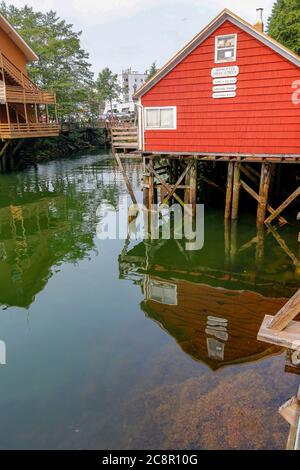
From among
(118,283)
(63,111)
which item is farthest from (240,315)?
(63,111)

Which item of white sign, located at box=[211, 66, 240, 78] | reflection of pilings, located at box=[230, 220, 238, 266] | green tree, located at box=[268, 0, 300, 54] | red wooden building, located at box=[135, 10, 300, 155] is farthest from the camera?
green tree, located at box=[268, 0, 300, 54]

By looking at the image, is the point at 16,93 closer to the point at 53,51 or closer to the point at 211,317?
the point at 53,51

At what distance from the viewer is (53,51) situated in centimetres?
4175

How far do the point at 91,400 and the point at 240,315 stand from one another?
4187 mm

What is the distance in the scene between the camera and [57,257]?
42.8 feet

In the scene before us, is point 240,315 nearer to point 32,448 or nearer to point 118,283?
point 118,283

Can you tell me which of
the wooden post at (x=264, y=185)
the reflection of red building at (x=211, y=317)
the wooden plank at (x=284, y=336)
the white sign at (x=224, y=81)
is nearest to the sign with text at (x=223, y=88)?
the white sign at (x=224, y=81)

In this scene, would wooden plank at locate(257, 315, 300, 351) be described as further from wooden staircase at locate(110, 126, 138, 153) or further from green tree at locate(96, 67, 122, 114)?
green tree at locate(96, 67, 122, 114)

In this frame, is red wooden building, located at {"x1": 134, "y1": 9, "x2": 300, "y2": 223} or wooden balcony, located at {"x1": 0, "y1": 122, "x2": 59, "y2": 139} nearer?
red wooden building, located at {"x1": 134, "y1": 9, "x2": 300, "y2": 223}

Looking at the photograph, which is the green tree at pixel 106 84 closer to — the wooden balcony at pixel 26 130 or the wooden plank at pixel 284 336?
the wooden balcony at pixel 26 130

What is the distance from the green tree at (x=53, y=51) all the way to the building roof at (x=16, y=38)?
7314 mm

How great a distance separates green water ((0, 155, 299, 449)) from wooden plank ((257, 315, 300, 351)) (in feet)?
5.18

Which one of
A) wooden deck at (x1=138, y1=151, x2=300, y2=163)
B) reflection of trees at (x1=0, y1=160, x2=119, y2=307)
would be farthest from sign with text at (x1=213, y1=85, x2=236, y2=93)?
reflection of trees at (x1=0, y1=160, x2=119, y2=307)

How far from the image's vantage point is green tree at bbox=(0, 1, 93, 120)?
134 feet
